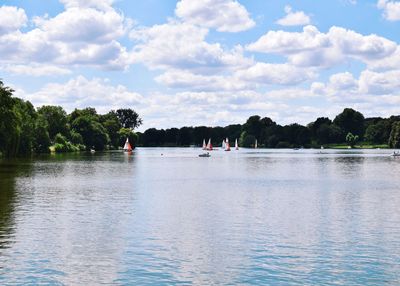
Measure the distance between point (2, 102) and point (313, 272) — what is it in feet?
281

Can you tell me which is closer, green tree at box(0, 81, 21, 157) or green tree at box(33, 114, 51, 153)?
green tree at box(0, 81, 21, 157)

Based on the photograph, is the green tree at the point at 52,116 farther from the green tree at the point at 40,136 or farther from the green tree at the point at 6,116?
Answer: the green tree at the point at 6,116

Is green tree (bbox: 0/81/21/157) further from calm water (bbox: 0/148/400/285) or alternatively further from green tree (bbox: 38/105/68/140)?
green tree (bbox: 38/105/68/140)

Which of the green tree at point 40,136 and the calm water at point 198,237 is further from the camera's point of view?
the green tree at point 40,136

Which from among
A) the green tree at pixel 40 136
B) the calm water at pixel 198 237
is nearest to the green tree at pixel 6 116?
the calm water at pixel 198 237

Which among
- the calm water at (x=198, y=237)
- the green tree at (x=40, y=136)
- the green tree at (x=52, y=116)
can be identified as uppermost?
the green tree at (x=52, y=116)

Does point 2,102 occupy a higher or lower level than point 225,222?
higher

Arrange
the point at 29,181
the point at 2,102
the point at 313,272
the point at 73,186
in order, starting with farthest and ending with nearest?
the point at 2,102, the point at 29,181, the point at 73,186, the point at 313,272

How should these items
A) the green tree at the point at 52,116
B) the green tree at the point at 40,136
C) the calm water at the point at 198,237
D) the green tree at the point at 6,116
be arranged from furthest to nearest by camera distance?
1. the green tree at the point at 52,116
2. the green tree at the point at 40,136
3. the green tree at the point at 6,116
4. the calm water at the point at 198,237

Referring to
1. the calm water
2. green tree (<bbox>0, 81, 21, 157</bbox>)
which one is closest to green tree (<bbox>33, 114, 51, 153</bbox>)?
green tree (<bbox>0, 81, 21, 157</bbox>)

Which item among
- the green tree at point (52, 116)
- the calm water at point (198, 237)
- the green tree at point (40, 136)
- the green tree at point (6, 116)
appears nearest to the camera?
the calm water at point (198, 237)

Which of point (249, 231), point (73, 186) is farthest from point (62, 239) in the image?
point (73, 186)

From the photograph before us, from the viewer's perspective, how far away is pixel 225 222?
3803 cm

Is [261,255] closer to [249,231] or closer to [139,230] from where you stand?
[249,231]
